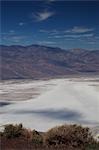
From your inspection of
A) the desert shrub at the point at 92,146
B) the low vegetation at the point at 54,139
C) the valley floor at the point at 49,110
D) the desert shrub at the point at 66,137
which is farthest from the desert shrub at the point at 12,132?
the valley floor at the point at 49,110

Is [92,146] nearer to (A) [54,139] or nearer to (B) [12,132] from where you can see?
(A) [54,139]

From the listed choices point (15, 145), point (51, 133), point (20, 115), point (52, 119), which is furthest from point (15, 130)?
point (20, 115)

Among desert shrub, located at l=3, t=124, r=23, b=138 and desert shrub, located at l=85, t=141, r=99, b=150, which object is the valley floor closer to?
desert shrub, located at l=3, t=124, r=23, b=138

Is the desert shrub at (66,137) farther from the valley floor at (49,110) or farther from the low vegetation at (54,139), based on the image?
the valley floor at (49,110)

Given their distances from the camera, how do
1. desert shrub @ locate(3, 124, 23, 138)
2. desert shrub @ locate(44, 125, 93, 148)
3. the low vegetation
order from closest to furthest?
the low vegetation < desert shrub @ locate(44, 125, 93, 148) < desert shrub @ locate(3, 124, 23, 138)

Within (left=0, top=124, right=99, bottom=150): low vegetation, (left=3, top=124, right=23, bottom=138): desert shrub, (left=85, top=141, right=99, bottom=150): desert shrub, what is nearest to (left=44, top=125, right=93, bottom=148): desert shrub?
(left=0, top=124, right=99, bottom=150): low vegetation

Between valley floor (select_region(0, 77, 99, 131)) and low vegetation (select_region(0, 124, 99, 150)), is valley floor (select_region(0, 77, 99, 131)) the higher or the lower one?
the higher one

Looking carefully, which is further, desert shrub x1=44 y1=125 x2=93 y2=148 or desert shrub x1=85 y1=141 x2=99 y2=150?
desert shrub x1=44 y1=125 x2=93 y2=148

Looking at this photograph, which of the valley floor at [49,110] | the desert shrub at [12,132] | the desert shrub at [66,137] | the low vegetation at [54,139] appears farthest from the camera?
the valley floor at [49,110]

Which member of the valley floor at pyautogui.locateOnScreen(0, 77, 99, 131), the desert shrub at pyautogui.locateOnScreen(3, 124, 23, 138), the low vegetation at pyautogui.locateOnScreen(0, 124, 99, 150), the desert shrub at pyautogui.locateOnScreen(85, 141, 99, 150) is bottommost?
the desert shrub at pyautogui.locateOnScreen(85, 141, 99, 150)

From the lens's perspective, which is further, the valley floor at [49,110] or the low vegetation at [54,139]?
the valley floor at [49,110]

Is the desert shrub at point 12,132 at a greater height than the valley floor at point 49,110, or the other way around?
the valley floor at point 49,110
